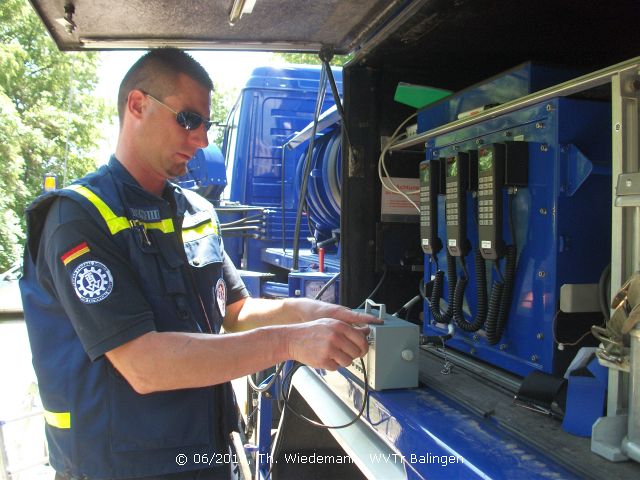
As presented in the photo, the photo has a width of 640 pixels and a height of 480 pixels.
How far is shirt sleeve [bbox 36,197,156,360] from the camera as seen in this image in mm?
1365

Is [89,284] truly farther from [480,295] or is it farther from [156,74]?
[480,295]

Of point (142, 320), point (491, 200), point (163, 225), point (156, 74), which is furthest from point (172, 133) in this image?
point (491, 200)

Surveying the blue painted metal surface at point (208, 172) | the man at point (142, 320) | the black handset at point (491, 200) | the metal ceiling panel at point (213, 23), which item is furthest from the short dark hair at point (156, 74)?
the blue painted metal surface at point (208, 172)

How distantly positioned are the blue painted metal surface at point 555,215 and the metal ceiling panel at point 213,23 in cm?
72

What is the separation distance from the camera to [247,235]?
4988mm

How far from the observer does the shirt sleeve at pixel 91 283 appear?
1.37 metres

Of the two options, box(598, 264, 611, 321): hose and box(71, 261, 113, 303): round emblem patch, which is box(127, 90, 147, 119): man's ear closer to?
box(71, 261, 113, 303): round emblem patch

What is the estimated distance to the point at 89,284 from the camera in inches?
54.4

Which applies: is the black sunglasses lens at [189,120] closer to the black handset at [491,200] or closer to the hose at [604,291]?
the black handset at [491,200]

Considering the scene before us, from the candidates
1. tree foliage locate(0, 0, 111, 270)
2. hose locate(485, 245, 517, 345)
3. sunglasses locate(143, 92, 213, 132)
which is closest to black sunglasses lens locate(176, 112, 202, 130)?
sunglasses locate(143, 92, 213, 132)

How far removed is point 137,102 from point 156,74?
116 millimetres

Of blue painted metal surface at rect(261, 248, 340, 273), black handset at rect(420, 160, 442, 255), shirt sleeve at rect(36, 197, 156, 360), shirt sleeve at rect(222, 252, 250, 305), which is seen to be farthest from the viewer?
blue painted metal surface at rect(261, 248, 340, 273)

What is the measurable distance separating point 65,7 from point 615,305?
199cm

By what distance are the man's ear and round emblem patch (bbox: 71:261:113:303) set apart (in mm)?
584
